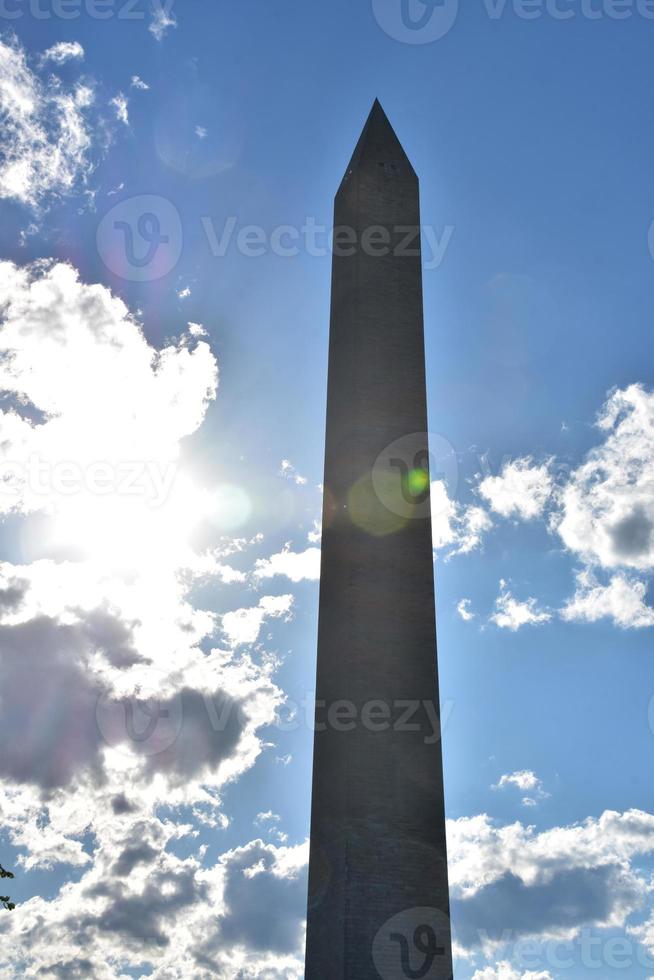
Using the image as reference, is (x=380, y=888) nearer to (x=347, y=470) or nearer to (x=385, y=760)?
(x=385, y=760)

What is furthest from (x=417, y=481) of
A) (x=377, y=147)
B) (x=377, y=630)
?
(x=377, y=147)

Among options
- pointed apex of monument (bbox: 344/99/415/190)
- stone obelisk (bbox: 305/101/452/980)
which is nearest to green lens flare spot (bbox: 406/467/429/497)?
stone obelisk (bbox: 305/101/452/980)

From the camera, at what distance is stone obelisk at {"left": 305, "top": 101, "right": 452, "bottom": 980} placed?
2217cm

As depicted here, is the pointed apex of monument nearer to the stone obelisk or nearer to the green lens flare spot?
the stone obelisk

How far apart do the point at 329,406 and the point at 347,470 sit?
10.6 feet

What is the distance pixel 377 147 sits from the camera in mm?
31703

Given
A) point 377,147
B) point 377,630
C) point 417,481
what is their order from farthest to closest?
point 377,147, point 417,481, point 377,630

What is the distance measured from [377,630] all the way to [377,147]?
16.0m

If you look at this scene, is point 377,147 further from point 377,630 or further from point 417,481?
point 377,630

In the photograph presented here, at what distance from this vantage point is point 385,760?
2342 cm

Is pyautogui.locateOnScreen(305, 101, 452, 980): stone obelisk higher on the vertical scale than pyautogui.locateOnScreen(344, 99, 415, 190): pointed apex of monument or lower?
lower

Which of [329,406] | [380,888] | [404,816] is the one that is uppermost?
[329,406]

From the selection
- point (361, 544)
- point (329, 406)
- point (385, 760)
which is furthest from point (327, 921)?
point (329, 406)

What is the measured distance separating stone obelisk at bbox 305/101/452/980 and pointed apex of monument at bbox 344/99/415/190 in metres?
0.07
